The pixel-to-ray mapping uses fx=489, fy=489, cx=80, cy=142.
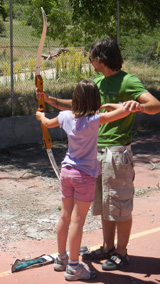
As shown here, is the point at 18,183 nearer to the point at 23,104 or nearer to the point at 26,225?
the point at 26,225

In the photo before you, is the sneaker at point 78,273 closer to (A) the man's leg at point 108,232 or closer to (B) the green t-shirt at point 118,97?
(A) the man's leg at point 108,232

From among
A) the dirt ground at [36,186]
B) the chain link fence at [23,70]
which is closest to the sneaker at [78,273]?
the dirt ground at [36,186]

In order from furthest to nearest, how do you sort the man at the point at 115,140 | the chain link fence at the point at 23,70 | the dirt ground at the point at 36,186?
1. the chain link fence at the point at 23,70
2. the dirt ground at the point at 36,186
3. the man at the point at 115,140

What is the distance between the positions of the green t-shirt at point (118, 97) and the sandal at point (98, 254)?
102cm

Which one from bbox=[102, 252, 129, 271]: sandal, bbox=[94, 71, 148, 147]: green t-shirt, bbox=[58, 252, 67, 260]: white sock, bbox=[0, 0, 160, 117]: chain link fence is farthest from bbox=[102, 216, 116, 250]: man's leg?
bbox=[0, 0, 160, 117]: chain link fence

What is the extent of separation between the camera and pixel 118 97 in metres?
4.11

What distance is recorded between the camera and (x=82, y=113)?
3.88 m

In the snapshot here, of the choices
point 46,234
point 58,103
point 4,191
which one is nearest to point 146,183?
point 4,191

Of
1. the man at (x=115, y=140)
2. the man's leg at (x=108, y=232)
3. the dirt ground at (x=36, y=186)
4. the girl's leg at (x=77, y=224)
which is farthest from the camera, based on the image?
the dirt ground at (x=36, y=186)

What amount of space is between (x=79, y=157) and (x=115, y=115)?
1.51 ft

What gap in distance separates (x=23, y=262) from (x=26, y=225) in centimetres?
112

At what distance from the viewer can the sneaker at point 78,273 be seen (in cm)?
404

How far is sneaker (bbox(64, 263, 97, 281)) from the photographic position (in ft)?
13.2

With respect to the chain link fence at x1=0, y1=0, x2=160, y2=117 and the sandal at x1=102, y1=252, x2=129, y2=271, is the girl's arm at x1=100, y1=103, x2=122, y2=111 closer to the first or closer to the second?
the sandal at x1=102, y1=252, x2=129, y2=271
